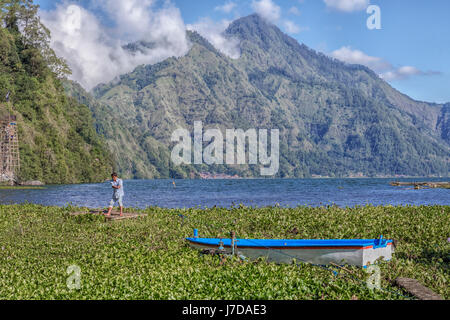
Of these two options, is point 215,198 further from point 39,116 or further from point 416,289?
point 416,289

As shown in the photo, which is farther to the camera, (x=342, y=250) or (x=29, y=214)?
(x=29, y=214)

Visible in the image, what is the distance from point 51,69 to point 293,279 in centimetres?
15079

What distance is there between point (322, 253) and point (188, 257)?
19.3 ft

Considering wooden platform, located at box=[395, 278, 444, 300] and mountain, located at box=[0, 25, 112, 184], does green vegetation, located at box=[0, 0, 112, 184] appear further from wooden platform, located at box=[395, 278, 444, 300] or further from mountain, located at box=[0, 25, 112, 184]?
wooden platform, located at box=[395, 278, 444, 300]

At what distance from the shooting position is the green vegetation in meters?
128

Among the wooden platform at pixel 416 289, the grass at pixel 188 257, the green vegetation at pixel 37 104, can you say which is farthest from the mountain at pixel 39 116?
the wooden platform at pixel 416 289

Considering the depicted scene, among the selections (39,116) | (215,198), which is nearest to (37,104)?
(39,116)

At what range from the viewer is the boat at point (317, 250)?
1916 cm

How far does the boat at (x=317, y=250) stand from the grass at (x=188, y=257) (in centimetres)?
54

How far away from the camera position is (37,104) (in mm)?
134625
